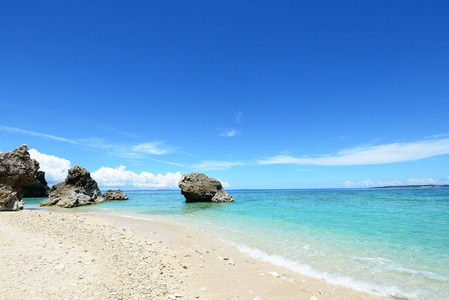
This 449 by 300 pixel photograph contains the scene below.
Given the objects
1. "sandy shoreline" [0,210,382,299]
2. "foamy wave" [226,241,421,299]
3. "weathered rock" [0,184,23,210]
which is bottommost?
"foamy wave" [226,241,421,299]

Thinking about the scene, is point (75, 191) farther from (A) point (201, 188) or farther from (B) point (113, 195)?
(A) point (201, 188)

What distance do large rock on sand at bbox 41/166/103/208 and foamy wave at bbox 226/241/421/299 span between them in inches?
1385

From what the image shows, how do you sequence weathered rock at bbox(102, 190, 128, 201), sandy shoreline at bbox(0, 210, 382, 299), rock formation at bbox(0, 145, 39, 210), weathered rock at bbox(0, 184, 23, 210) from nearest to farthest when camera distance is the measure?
sandy shoreline at bbox(0, 210, 382, 299) → weathered rock at bbox(0, 184, 23, 210) → rock formation at bbox(0, 145, 39, 210) → weathered rock at bbox(102, 190, 128, 201)

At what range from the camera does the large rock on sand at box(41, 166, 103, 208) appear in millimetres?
33594

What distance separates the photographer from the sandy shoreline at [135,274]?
4766 millimetres

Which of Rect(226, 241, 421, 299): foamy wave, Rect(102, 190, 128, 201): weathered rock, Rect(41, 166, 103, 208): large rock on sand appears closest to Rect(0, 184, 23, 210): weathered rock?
Rect(41, 166, 103, 208): large rock on sand

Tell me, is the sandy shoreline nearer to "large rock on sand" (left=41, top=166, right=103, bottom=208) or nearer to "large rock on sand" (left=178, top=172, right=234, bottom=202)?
"large rock on sand" (left=41, top=166, right=103, bottom=208)

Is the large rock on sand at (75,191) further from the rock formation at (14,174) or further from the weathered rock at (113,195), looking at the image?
the rock formation at (14,174)

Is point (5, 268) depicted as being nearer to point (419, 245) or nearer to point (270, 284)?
point (270, 284)

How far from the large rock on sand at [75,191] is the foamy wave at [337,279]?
35178mm

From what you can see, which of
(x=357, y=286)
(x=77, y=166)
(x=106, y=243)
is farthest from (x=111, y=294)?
(x=77, y=166)

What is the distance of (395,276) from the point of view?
276 inches

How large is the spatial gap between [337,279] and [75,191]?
41.4m

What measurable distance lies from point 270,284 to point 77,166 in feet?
142
